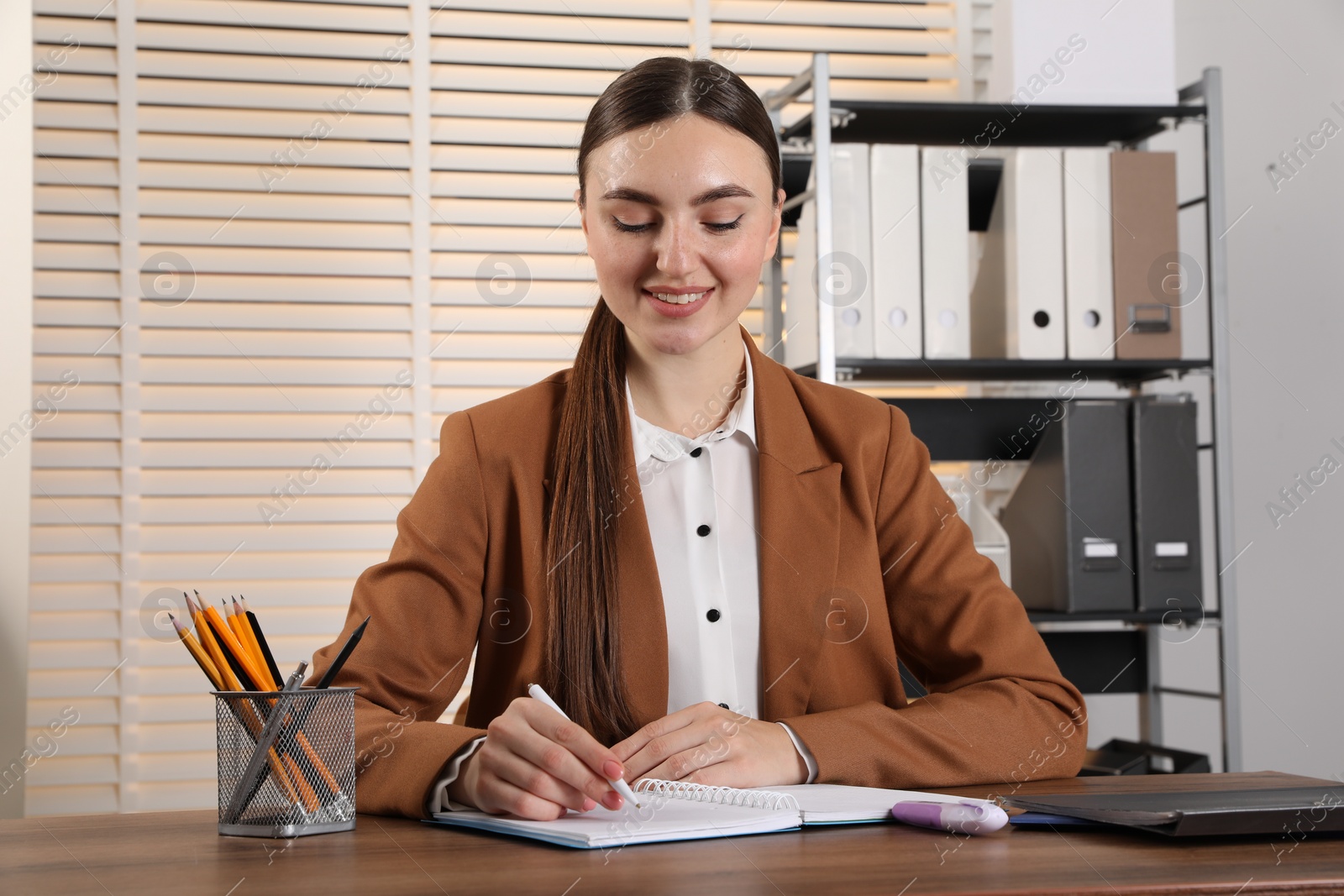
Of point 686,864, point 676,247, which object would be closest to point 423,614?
point 676,247

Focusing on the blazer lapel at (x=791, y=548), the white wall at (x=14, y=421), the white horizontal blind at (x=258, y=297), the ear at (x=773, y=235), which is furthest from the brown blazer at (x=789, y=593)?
the white wall at (x=14, y=421)

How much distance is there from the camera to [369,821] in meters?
0.98

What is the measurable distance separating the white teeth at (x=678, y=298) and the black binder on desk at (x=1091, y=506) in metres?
1.47

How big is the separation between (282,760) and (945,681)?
31.2 inches

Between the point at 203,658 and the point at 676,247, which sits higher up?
the point at 676,247

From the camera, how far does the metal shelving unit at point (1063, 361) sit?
257 centimetres

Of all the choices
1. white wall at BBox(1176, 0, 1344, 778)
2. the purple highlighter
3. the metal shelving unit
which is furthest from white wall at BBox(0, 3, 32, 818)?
white wall at BBox(1176, 0, 1344, 778)

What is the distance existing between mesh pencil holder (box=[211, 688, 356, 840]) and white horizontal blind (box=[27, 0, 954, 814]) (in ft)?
6.70

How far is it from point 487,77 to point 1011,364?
148 centimetres

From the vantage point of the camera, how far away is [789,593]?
53.1 inches

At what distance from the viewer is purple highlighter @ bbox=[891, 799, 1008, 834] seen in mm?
840

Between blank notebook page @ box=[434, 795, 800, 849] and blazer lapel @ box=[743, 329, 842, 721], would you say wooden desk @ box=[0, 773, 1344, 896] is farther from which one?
blazer lapel @ box=[743, 329, 842, 721]

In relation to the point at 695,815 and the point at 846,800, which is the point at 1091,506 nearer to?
the point at 846,800

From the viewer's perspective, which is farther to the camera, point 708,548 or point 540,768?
point 708,548
